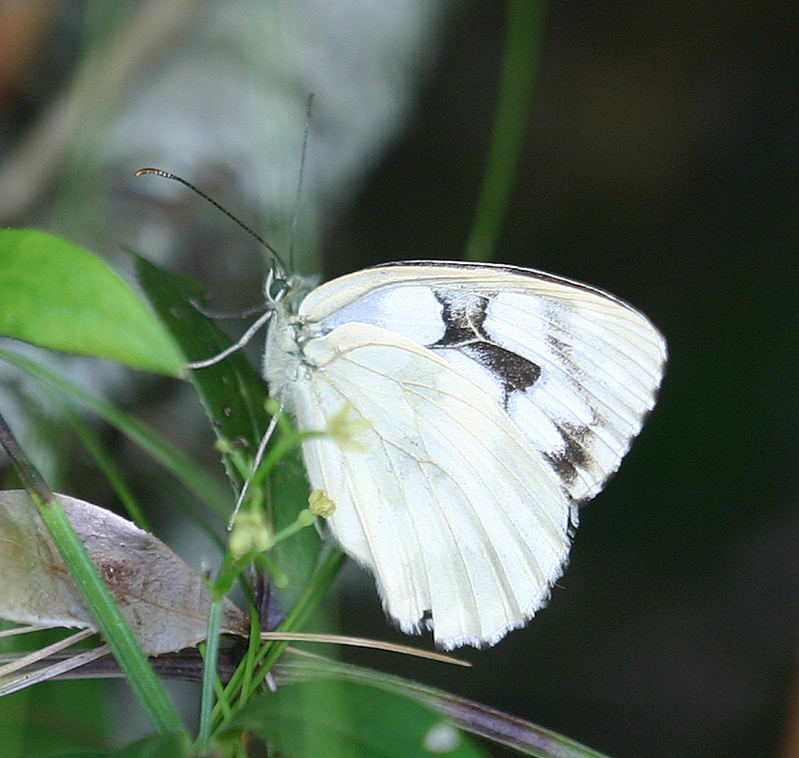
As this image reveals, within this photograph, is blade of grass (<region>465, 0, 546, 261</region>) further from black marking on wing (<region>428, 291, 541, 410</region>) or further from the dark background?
black marking on wing (<region>428, 291, 541, 410</region>)

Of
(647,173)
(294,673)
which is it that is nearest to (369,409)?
(294,673)

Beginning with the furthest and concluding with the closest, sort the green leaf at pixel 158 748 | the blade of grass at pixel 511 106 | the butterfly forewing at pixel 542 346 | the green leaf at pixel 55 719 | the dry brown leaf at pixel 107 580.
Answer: the blade of grass at pixel 511 106 < the butterfly forewing at pixel 542 346 < the green leaf at pixel 55 719 < the dry brown leaf at pixel 107 580 < the green leaf at pixel 158 748

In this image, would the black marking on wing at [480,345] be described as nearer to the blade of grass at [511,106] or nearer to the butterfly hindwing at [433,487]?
the butterfly hindwing at [433,487]

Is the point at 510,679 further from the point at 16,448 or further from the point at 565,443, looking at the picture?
the point at 16,448

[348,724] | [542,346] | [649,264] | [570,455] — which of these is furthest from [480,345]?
[649,264]

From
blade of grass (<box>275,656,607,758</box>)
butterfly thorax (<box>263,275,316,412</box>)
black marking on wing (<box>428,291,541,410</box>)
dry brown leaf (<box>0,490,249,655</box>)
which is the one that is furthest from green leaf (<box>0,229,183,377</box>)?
black marking on wing (<box>428,291,541,410</box>)

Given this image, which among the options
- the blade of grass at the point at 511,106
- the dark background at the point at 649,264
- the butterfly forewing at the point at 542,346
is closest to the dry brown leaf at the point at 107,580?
the butterfly forewing at the point at 542,346
